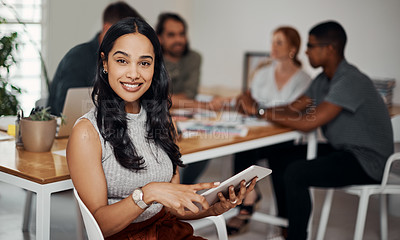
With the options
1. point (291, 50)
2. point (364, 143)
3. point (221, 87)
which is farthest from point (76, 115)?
point (221, 87)

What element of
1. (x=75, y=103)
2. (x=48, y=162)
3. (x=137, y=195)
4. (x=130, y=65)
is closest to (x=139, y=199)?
(x=137, y=195)

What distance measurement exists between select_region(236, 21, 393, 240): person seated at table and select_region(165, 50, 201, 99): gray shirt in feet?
3.68

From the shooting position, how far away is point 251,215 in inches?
124

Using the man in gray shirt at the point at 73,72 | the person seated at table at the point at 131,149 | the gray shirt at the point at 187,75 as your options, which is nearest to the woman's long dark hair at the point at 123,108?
the person seated at table at the point at 131,149

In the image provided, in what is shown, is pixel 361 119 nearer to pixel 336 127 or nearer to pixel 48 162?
pixel 336 127

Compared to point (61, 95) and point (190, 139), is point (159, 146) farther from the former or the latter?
point (61, 95)

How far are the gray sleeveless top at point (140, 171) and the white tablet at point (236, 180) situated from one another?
0.68 ft

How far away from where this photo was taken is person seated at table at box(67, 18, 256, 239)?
146 centimetres

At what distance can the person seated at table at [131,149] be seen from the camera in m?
1.46

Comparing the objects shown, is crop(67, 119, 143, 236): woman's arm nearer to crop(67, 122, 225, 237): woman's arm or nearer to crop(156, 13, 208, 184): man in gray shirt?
crop(67, 122, 225, 237): woman's arm

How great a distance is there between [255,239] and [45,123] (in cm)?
151

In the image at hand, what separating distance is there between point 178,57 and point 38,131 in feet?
7.03

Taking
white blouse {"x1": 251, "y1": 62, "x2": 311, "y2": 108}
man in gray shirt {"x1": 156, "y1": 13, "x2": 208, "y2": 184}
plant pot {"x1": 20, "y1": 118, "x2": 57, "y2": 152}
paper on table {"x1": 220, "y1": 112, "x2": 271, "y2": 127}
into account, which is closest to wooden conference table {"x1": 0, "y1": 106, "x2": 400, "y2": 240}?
plant pot {"x1": 20, "y1": 118, "x2": 57, "y2": 152}

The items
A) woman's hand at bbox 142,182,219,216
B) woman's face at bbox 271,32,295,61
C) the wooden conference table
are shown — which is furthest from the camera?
woman's face at bbox 271,32,295,61
